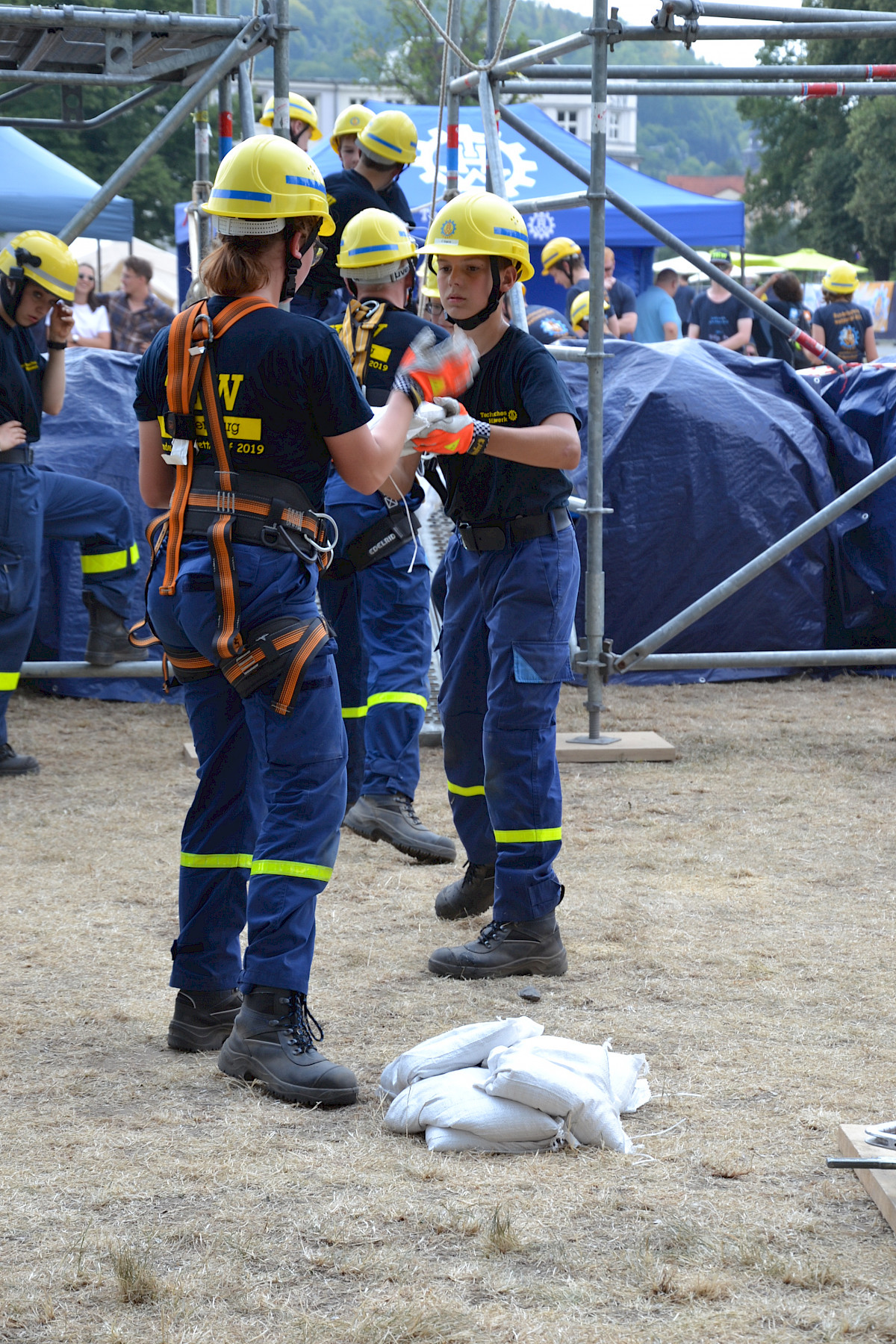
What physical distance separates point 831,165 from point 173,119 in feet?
152

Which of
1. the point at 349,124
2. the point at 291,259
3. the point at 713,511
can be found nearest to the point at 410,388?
the point at 291,259

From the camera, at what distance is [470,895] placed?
4672mm

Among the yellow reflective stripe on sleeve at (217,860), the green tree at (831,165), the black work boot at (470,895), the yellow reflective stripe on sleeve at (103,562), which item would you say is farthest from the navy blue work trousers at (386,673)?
the green tree at (831,165)

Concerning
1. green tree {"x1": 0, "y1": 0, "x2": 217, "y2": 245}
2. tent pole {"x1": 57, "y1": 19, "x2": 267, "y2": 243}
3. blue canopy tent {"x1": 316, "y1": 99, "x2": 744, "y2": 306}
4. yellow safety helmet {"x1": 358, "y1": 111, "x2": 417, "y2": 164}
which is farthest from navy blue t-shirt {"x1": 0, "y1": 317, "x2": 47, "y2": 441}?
green tree {"x1": 0, "y1": 0, "x2": 217, "y2": 245}

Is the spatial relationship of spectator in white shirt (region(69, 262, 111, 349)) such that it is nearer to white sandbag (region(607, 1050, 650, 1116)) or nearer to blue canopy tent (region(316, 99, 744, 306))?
blue canopy tent (region(316, 99, 744, 306))

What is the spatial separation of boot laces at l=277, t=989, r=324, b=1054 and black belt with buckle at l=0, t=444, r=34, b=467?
12.9 ft

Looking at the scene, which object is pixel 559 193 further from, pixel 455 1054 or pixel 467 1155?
pixel 467 1155

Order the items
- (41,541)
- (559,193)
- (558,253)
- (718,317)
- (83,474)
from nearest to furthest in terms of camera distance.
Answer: (41,541) → (83,474) → (558,253) → (718,317) → (559,193)

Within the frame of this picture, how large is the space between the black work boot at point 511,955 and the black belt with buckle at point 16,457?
3495 millimetres

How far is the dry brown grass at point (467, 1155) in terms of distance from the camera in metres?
2.43

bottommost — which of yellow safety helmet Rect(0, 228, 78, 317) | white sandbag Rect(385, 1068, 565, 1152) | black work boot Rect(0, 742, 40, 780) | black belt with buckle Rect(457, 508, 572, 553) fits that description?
black work boot Rect(0, 742, 40, 780)

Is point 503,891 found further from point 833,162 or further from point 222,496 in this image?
point 833,162

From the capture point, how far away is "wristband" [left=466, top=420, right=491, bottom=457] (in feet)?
12.7

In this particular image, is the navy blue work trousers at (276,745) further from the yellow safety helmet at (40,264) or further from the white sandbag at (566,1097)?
the yellow safety helmet at (40,264)
